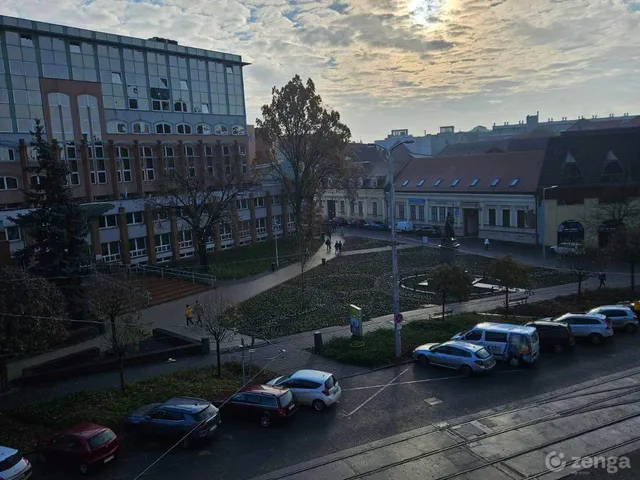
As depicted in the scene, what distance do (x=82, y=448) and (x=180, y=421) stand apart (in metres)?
2.62

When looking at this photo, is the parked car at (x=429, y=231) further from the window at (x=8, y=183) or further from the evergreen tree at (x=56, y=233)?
the window at (x=8, y=183)

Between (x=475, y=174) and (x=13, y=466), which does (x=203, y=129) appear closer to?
(x=475, y=174)

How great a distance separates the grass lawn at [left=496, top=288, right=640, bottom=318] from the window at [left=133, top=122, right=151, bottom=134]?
34416 mm

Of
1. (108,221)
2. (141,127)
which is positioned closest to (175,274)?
(108,221)

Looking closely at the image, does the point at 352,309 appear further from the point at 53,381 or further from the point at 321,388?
the point at 53,381

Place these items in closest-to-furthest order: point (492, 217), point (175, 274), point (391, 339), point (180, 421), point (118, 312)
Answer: point (180, 421) < point (118, 312) < point (391, 339) < point (175, 274) < point (492, 217)

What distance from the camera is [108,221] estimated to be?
4128cm

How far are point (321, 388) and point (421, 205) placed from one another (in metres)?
47.3

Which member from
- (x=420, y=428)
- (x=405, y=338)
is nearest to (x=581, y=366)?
(x=405, y=338)

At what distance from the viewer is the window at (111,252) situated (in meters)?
41.2

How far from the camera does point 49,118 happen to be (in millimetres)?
40469

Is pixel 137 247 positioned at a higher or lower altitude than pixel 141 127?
lower

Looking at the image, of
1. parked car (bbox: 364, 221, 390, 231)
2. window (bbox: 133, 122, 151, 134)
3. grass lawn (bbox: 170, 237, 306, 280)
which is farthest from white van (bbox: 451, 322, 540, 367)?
→ parked car (bbox: 364, 221, 390, 231)

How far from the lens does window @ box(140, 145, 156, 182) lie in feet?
151
